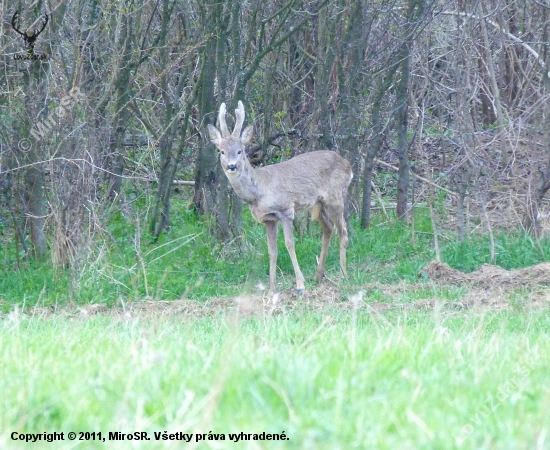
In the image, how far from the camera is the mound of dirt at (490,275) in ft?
34.9

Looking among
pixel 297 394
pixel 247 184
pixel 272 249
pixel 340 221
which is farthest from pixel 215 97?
pixel 297 394

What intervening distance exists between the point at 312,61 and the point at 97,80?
143 inches

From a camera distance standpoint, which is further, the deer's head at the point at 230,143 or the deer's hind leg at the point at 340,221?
the deer's hind leg at the point at 340,221

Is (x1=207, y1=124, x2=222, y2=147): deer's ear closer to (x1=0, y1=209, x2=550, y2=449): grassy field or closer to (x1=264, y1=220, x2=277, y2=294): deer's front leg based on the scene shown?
(x1=264, y1=220, x2=277, y2=294): deer's front leg

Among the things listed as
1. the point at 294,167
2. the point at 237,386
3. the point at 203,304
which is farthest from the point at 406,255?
the point at 237,386

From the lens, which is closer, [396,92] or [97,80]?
[97,80]

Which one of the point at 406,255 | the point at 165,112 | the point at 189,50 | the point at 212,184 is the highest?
the point at 189,50

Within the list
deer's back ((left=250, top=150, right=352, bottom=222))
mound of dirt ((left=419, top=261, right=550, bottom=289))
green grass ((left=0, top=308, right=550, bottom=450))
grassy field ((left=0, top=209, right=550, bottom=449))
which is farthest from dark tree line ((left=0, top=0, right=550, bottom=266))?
green grass ((left=0, top=308, right=550, bottom=450))

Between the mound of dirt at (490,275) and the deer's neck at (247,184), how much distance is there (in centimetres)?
226

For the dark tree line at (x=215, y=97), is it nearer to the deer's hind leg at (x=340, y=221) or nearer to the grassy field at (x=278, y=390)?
the deer's hind leg at (x=340, y=221)

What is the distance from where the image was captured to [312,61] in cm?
1458

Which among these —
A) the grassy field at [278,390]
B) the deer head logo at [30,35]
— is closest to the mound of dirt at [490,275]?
the grassy field at [278,390]

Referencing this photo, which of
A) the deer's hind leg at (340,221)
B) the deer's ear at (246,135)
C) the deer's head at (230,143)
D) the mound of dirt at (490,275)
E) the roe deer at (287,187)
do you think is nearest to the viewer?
the mound of dirt at (490,275)

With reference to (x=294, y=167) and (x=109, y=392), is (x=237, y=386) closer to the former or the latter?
(x=109, y=392)
